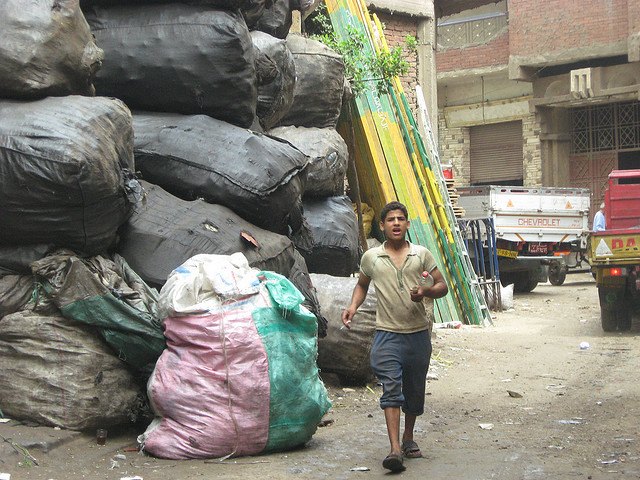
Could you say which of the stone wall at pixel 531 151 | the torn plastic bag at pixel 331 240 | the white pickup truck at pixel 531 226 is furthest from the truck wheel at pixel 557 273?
the torn plastic bag at pixel 331 240

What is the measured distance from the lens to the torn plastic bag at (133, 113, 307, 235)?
520 centimetres

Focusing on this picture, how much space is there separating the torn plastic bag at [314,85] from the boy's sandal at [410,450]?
3.82m

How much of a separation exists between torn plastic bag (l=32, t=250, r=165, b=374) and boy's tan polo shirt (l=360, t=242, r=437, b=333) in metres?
1.02

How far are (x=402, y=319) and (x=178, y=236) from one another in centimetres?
120

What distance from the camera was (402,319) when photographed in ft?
14.6

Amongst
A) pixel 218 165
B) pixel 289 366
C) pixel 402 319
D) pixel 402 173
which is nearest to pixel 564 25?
pixel 402 173

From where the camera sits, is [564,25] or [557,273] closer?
[557,273]

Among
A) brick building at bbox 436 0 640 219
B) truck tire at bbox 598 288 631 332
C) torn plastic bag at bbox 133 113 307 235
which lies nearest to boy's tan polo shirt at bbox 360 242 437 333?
torn plastic bag at bbox 133 113 307 235

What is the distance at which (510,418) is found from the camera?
5.51 meters

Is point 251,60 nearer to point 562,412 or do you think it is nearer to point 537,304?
point 562,412

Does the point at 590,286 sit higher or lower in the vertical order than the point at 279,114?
lower

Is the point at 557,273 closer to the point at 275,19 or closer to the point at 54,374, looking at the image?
the point at 275,19

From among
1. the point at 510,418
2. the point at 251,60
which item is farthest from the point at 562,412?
the point at 251,60

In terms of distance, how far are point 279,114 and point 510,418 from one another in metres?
2.61
